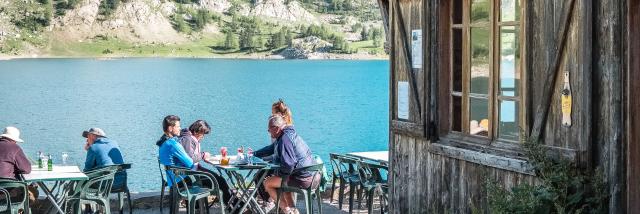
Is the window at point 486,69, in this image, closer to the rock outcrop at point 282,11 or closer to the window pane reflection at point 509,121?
the window pane reflection at point 509,121

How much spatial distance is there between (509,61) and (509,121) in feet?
1.48

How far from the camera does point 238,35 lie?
16012 centimetres

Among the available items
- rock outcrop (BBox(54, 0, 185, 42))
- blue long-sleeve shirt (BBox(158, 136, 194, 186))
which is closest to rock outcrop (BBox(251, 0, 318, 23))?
rock outcrop (BBox(54, 0, 185, 42))

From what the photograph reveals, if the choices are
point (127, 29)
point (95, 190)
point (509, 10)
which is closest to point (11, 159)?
point (95, 190)

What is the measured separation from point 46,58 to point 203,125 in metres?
145

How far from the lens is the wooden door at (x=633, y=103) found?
628cm

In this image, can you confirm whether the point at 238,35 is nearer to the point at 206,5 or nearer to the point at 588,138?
the point at 206,5

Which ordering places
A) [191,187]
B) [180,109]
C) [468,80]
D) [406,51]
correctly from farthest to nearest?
[180,109] → [191,187] → [406,51] → [468,80]

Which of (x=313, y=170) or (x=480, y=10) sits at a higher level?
(x=480, y=10)

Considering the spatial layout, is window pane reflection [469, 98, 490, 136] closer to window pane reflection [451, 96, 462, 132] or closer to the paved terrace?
window pane reflection [451, 96, 462, 132]

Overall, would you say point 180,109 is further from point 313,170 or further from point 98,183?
point 313,170

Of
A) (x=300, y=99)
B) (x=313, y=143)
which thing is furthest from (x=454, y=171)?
(x=300, y=99)

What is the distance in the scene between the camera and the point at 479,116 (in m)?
8.16

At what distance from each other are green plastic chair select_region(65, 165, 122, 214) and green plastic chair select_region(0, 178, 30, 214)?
1.88 ft
